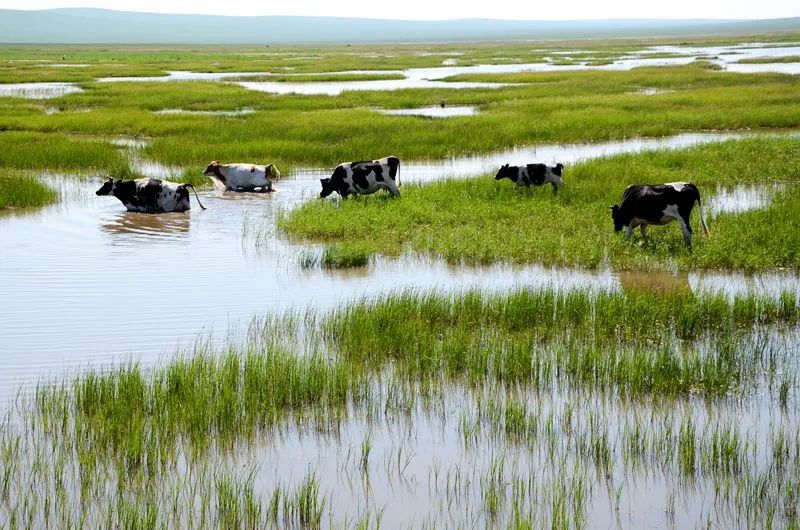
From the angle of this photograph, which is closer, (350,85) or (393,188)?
(393,188)

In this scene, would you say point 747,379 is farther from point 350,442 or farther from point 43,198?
point 43,198

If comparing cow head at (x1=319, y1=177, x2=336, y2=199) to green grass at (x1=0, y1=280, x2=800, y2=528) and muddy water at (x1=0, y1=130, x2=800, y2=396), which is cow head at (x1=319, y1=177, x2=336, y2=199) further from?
green grass at (x1=0, y1=280, x2=800, y2=528)

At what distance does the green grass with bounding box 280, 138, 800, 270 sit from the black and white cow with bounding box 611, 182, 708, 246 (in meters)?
0.32

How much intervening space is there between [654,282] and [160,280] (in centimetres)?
634

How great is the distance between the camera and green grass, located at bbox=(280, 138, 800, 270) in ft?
44.9

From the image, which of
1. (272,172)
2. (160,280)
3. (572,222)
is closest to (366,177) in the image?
(272,172)

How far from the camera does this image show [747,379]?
8.80 metres

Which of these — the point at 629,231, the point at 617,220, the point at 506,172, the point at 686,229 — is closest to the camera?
the point at 686,229

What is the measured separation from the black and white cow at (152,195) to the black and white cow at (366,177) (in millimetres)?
2617

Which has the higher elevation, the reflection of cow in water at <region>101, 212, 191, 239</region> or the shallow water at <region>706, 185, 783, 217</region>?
the shallow water at <region>706, 185, 783, 217</region>

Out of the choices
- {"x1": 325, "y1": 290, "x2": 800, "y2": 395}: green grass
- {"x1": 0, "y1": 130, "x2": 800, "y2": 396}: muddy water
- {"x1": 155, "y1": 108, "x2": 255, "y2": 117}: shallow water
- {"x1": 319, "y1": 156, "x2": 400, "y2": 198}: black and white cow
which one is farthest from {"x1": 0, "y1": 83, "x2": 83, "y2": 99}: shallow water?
{"x1": 325, "y1": 290, "x2": 800, "y2": 395}: green grass

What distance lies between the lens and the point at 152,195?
18359mm

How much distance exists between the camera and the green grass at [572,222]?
1369 centimetres

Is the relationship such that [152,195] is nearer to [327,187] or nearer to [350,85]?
[327,187]
